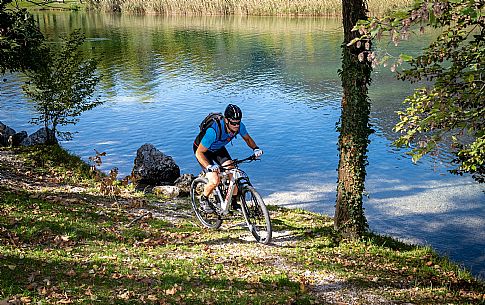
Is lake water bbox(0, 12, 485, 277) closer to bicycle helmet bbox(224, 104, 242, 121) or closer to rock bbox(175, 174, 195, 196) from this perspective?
rock bbox(175, 174, 195, 196)

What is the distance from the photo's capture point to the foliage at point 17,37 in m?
13.9

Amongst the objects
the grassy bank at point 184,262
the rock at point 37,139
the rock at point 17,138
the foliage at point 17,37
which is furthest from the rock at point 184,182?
the rock at point 17,138

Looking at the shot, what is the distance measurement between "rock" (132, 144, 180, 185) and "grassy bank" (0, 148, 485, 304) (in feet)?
17.1

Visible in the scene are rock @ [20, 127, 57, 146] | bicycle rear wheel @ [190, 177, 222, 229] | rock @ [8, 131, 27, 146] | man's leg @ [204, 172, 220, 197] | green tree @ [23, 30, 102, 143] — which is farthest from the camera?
rock @ [8, 131, 27, 146]

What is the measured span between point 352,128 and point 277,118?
17.9 meters

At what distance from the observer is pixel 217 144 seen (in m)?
10.3

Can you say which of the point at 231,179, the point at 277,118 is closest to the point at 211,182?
the point at 231,179

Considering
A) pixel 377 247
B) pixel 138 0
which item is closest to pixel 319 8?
pixel 138 0

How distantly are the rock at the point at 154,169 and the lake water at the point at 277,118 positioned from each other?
1968 millimetres

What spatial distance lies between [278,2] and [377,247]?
63.7 meters

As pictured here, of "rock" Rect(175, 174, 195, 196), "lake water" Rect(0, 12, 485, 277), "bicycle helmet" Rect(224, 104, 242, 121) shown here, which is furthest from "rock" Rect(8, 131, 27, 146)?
"bicycle helmet" Rect(224, 104, 242, 121)

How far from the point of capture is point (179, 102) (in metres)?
32.3

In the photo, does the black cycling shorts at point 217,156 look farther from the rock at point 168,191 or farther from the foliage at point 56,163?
the foliage at point 56,163

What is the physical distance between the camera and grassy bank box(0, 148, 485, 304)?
23.8ft
